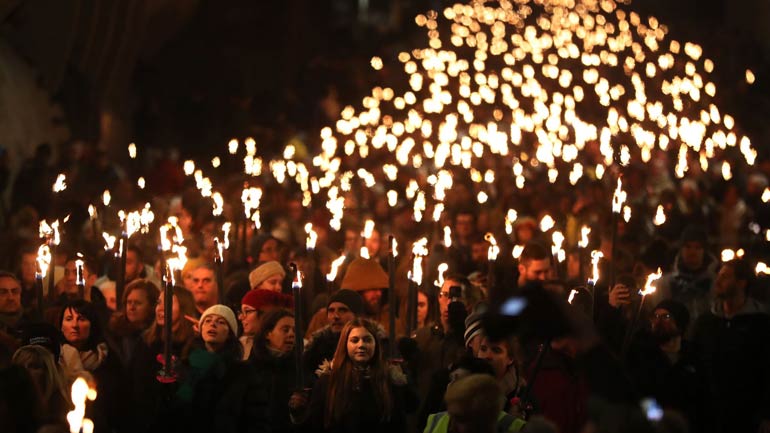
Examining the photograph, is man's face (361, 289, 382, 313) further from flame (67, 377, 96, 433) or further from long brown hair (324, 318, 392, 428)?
flame (67, 377, 96, 433)

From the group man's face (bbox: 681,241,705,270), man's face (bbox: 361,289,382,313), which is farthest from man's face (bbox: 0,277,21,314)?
man's face (bbox: 681,241,705,270)

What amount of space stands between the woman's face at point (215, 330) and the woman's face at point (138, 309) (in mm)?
1340

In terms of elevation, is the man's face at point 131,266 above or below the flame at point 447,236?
below

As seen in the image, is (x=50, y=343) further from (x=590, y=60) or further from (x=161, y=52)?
(x=161, y=52)

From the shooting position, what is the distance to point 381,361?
7891 millimetres

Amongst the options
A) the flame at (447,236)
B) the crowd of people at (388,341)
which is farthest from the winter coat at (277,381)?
the flame at (447,236)

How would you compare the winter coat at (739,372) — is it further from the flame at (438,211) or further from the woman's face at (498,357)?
the flame at (438,211)

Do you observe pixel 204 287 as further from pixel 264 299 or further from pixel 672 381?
pixel 672 381

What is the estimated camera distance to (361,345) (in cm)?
780

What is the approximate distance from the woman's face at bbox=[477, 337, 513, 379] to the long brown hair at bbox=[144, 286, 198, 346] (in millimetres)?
2068

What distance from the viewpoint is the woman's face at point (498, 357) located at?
7676 mm

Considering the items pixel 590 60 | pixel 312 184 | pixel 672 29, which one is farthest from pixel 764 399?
pixel 672 29

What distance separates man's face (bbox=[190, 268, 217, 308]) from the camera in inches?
422

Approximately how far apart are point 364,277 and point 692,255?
237cm
